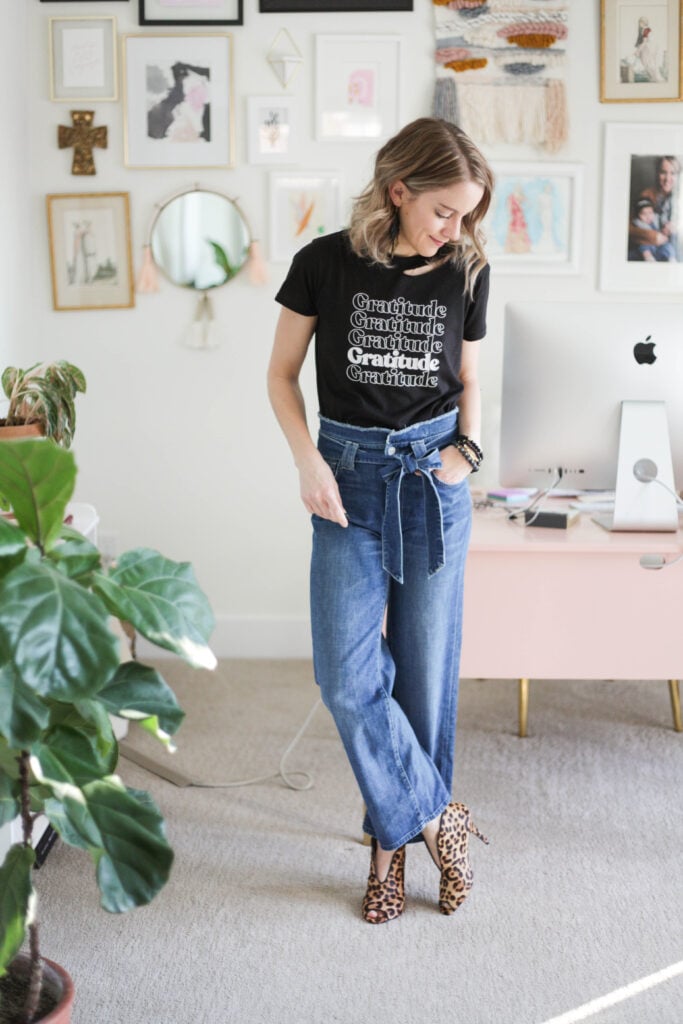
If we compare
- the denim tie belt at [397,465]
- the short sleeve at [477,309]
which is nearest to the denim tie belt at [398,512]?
the denim tie belt at [397,465]

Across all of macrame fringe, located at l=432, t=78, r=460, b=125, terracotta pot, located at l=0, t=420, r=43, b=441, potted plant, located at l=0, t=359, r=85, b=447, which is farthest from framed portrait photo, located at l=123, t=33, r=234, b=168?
terracotta pot, located at l=0, t=420, r=43, b=441

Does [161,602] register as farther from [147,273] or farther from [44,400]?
[147,273]

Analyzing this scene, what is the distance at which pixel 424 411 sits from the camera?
219 cm

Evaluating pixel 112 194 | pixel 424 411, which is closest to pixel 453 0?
pixel 112 194

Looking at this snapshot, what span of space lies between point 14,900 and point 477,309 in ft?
4.41

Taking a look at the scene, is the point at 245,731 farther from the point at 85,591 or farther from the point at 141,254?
the point at 85,591

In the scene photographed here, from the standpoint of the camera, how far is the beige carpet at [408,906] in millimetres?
2020

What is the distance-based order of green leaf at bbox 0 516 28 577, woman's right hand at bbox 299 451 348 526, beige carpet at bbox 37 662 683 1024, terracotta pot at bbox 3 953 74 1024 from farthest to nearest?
woman's right hand at bbox 299 451 348 526, beige carpet at bbox 37 662 683 1024, terracotta pot at bbox 3 953 74 1024, green leaf at bbox 0 516 28 577

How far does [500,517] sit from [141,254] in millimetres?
1582

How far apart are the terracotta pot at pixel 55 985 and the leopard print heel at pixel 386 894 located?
2.62ft

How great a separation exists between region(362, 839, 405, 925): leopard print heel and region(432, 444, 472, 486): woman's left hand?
28.5 inches

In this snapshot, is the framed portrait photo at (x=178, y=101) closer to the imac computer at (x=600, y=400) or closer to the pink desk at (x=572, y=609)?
the imac computer at (x=600, y=400)

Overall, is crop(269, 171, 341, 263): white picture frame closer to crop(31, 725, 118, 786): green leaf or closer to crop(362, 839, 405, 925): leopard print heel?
crop(362, 839, 405, 925): leopard print heel

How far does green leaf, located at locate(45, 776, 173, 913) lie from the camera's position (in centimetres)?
143
